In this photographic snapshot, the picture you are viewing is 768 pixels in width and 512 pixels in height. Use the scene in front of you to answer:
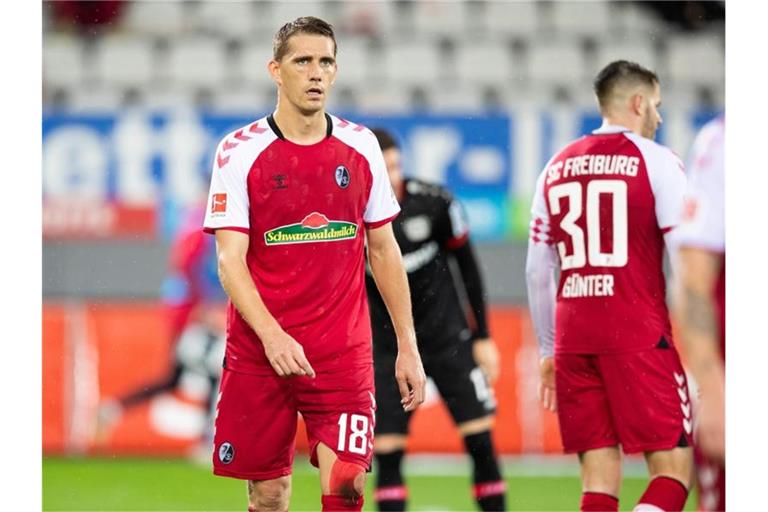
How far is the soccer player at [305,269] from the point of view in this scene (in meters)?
3.70

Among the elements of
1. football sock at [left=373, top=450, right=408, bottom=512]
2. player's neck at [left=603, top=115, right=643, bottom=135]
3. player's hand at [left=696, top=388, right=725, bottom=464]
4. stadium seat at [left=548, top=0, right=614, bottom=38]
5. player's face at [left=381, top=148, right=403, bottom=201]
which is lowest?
football sock at [left=373, top=450, right=408, bottom=512]

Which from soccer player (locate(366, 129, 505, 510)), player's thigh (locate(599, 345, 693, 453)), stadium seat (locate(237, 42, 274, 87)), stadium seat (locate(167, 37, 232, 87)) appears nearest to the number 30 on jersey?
player's thigh (locate(599, 345, 693, 453))

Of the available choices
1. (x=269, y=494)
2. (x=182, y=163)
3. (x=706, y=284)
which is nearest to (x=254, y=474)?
(x=269, y=494)

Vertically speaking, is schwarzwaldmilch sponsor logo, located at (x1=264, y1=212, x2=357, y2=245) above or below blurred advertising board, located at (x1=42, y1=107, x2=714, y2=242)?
below

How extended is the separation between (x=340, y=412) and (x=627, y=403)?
3.29ft

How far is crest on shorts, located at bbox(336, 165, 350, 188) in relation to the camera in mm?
3750

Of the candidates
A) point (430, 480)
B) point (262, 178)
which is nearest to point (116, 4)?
point (430, 480)

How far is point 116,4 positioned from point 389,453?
4834mm

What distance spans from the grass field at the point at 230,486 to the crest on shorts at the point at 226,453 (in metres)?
2.28

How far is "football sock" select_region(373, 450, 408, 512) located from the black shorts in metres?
0.11

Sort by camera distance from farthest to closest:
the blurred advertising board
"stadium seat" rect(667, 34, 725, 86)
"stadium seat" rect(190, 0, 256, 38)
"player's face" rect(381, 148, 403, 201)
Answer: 1. "stadium seat" rect(190, 0, 256, 38)
2. "stadium seat" rect(667, 34, 725, 86)
3. the blurred advertising board
4. "player's face" rect(381, 148, 403, 201)

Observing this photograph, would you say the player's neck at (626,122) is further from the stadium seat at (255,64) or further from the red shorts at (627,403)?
the stadium seat at (255,64)

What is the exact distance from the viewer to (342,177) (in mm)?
3756

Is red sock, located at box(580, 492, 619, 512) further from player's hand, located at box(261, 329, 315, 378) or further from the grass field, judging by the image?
the grass field
